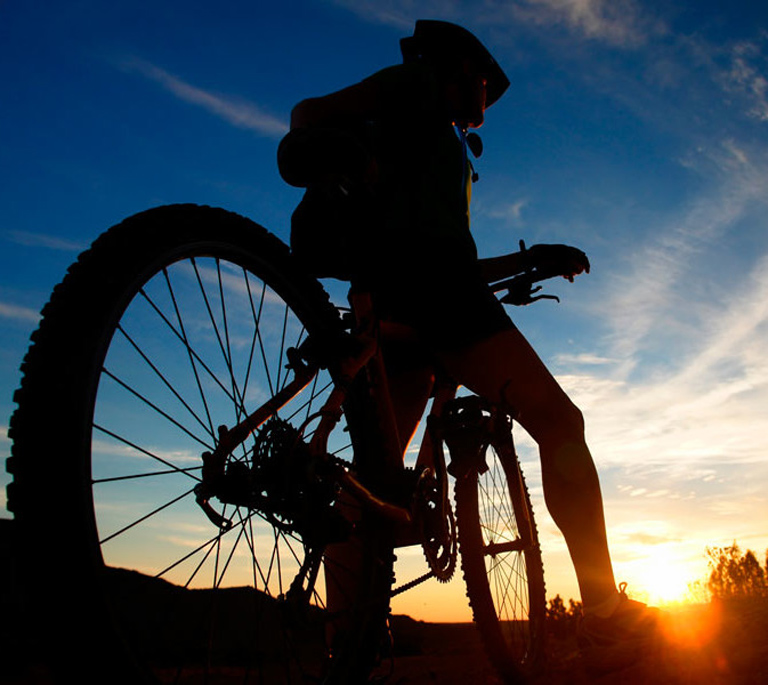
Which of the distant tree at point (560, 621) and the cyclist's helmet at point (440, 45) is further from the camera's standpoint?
the distant tree at point (560, 621)

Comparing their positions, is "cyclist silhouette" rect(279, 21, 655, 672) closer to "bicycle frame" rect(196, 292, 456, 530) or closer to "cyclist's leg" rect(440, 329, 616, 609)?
"cyclist's leg" rect(440, 329, 616, 609)


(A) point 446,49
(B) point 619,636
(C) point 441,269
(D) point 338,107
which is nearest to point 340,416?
(C) point 441,269

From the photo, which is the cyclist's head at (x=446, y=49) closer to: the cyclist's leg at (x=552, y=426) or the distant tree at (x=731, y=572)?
the cyclist's leg at (x=552, y=426)

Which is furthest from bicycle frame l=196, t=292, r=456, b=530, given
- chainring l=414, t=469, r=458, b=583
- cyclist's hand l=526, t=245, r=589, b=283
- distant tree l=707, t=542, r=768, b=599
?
distant tree l=707, t=542, r=768, b=599

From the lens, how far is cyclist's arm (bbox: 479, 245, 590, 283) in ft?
9.84

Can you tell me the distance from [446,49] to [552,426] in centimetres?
171

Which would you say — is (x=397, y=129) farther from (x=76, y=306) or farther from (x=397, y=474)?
(x=76, y=306)

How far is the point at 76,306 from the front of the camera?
1.24 meters

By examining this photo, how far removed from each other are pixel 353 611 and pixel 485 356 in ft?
3.55

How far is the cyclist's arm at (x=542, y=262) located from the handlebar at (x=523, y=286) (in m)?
0.02

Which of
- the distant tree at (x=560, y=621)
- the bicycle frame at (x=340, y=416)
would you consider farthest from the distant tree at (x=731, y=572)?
the bicycle frame at (x=340, y=416)

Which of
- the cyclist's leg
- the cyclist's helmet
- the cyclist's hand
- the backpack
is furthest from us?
the cyclist's hand

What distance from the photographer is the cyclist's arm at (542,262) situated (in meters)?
3.00

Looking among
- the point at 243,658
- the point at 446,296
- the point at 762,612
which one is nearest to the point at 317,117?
the point at 446,296
